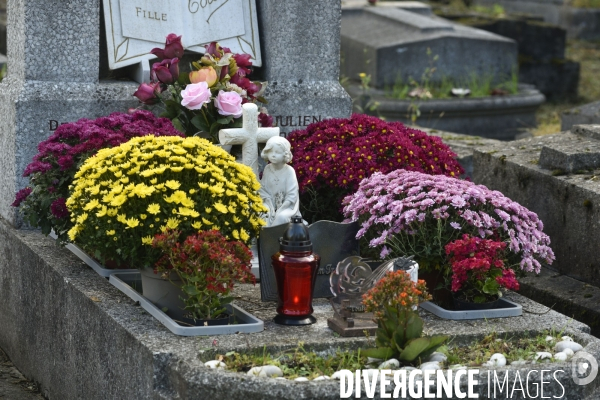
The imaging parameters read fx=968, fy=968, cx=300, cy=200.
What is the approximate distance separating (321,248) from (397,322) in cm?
89

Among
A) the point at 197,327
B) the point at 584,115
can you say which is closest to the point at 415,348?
the point at 197,327

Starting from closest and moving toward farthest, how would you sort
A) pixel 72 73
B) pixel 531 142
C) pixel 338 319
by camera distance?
pixel 338 319 < pixel 72 73 < pixel 531 142

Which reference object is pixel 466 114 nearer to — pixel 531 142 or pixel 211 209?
pixel 531 142

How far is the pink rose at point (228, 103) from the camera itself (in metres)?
4.83

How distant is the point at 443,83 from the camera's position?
995cm

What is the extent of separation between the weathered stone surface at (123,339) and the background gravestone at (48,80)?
465 mm

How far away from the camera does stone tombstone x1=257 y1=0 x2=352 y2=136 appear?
5434 mm

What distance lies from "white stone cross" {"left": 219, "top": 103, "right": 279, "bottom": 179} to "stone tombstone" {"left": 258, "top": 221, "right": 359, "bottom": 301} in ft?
1.89

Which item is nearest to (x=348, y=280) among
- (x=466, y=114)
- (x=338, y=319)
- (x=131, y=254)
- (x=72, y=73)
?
(x=338, y=319)

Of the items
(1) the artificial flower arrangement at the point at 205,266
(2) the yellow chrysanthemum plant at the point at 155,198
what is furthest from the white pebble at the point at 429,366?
(2) the yellow chrysanthemum plant at the point at 155,198

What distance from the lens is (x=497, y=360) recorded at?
3.28 m

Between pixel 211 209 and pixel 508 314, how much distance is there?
1.24 m

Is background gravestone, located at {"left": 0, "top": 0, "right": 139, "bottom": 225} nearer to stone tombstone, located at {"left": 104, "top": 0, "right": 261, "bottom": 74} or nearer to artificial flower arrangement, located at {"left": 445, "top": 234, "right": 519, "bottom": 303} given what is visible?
stone tombstone, located at {"left": 104, "top": 0, "right": 261, "bottom": 74}

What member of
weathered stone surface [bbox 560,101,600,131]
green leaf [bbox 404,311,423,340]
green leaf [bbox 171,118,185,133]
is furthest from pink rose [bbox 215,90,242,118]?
weathered stone surface [bbox 560,101,600,131]
